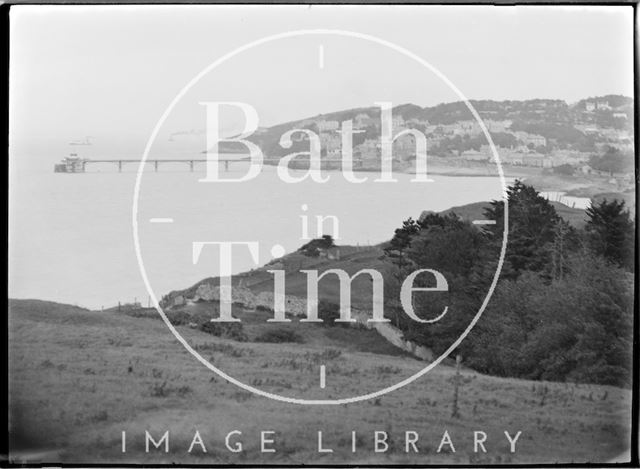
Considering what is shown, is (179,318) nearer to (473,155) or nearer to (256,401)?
(256,401)

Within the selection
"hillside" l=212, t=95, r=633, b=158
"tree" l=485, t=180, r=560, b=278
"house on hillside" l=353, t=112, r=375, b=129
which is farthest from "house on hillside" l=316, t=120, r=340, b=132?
"tree" l=485, t=180, r=560, b=278

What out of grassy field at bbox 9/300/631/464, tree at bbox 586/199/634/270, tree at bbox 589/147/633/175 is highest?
tree at bbox 589/147/633/175

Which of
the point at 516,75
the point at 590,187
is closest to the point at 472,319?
the point at 590,187

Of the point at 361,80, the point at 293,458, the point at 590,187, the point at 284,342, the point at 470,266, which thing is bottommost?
the point at 293,458

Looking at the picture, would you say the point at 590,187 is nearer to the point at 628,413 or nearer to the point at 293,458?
the point at 628,413

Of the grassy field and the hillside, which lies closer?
the grassy field

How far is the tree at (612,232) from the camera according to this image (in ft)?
22.4

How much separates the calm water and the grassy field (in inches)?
8.7

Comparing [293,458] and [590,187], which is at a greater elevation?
[590,187]

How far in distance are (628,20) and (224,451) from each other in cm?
393

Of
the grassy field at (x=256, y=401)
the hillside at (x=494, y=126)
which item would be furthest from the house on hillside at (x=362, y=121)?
the grassy field at (x=256, y=401)

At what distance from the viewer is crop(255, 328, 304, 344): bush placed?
6871mm

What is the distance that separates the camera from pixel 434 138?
689 cm

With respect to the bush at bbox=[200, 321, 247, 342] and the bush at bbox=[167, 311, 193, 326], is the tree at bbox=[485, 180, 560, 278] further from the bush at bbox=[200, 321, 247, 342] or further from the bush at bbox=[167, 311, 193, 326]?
the bush at bbox=[167, 311, 193, 326]
